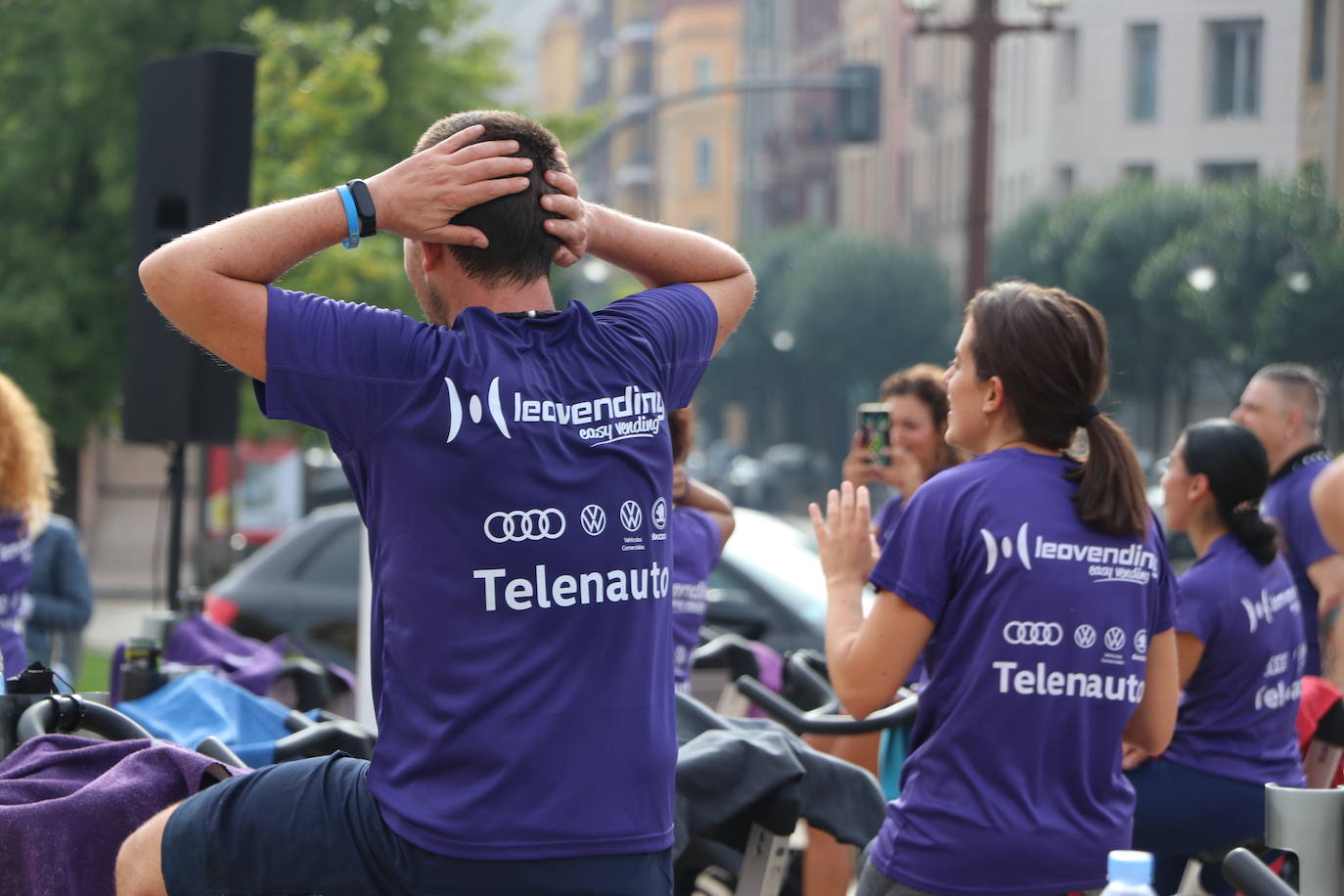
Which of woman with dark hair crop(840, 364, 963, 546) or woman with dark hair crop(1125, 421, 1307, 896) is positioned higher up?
woman with dark hair crop(840, 364, 963, 546)

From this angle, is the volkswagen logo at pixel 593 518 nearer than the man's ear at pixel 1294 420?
Yes

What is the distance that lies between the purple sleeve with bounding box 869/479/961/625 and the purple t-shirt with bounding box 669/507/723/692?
1757 millimetres

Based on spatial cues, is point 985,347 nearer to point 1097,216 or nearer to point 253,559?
point 253,559

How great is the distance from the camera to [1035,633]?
3.35 meters

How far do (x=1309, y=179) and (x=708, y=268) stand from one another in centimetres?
3661

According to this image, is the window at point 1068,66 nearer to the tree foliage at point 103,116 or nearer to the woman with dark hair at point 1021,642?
the tree foliage at point 103,116

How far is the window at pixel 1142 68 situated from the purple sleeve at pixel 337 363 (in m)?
47.9

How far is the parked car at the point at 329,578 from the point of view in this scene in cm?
938

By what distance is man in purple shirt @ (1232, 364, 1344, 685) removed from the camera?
6.31 m

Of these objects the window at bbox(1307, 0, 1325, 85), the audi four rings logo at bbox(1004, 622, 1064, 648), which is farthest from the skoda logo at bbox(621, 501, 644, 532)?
the window at bbox(1307, 0, 1325, 85)

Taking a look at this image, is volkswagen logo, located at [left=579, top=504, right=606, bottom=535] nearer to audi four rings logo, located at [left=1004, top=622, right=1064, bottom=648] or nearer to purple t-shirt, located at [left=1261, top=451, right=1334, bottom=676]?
audi four rings logo, located at [left=1004, top=622, right=1064, bottom=648]

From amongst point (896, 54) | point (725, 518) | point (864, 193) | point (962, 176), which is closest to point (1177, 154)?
point (962, 176)

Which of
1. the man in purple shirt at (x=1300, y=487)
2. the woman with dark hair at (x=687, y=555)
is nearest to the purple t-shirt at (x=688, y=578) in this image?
the woman with dark hair at (x=687, y=555)

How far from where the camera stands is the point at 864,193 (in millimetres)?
70062
